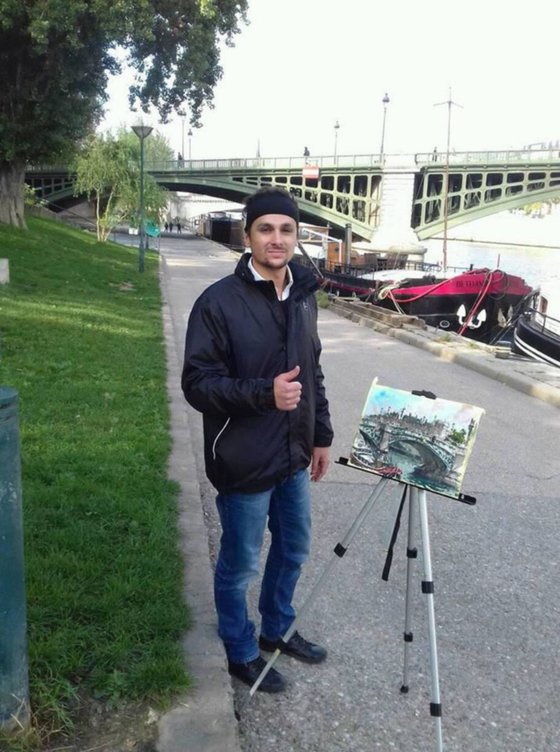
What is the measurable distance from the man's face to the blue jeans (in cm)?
89

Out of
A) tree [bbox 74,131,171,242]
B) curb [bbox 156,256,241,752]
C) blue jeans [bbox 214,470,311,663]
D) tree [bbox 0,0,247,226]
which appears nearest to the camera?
curb [bbox 156,256,241,752]

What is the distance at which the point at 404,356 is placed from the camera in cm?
1248

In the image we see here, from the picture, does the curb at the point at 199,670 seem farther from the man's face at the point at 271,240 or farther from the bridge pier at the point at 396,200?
the bridge pier at the point at 396,200

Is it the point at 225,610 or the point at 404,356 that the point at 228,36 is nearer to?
the point at 404,356

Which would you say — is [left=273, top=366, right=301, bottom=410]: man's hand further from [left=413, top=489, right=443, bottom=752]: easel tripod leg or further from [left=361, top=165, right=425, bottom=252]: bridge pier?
[left=361, top=165, right=425, bottom=252]: bridge pier

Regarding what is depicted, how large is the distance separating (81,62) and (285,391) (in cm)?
2540

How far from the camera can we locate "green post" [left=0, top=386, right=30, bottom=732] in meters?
2.24

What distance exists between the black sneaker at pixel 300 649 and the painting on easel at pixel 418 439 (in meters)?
0.98

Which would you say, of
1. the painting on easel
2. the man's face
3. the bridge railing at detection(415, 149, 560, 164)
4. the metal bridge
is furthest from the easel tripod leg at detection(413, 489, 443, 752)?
the bridge railing at detection(415, 149, 560, 164)

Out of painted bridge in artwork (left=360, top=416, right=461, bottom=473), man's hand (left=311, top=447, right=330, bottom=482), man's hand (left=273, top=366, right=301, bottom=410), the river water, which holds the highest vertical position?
man's hand (left=273, top=366, right=301, bottom=410)

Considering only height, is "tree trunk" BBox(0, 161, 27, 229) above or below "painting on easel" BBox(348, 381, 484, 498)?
above

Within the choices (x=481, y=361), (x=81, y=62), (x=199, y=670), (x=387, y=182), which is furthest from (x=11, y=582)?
(x=387, y=182)

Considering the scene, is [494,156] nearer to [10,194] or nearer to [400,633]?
[10,194]

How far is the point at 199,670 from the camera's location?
292 centimetres
